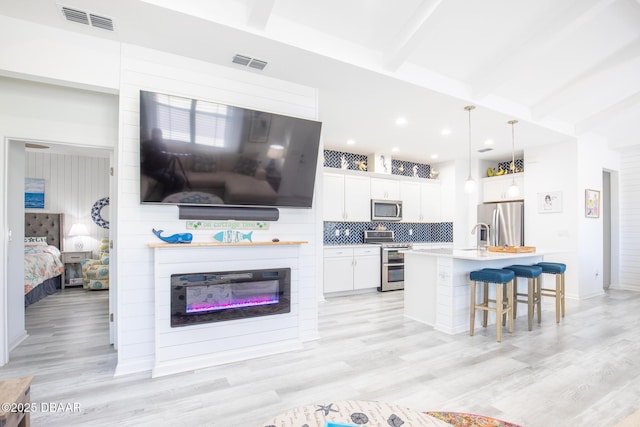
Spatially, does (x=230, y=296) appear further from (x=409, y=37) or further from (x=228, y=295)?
(x=409, y=37)

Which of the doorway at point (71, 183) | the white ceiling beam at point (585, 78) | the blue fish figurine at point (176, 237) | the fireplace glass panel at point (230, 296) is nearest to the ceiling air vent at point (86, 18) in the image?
the blue fish figurine at point (176, 237)

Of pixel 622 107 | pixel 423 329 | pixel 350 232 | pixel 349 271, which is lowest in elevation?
pixel 423 329

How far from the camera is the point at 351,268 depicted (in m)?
5.66

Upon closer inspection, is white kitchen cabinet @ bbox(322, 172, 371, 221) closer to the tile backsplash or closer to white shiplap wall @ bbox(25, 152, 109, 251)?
the tile backsplash

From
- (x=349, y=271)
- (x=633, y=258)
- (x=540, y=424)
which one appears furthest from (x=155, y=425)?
(x=633, y=258)

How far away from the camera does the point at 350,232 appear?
6340 mm

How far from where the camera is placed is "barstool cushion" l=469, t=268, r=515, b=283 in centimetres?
341

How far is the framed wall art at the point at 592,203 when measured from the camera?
5355mm

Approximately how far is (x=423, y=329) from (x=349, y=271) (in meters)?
2.01

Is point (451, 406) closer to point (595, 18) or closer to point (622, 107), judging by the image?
point (595, 18)

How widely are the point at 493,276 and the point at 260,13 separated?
3301mm

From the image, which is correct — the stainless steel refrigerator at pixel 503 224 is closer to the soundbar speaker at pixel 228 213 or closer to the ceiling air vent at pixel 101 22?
the soundbar speaker at pixel 228 213

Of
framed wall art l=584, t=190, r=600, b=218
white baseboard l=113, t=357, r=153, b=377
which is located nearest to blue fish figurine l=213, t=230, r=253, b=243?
white baseboard l=113, t=357, r=153, b=377

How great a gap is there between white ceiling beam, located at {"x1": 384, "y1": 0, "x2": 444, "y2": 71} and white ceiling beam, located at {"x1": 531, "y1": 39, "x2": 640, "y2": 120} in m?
2.56
